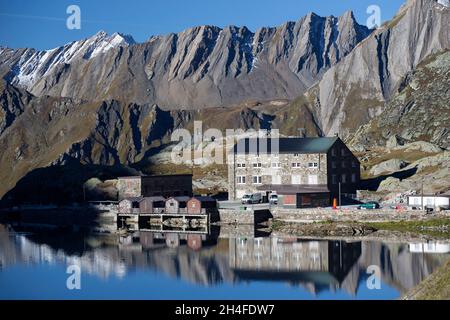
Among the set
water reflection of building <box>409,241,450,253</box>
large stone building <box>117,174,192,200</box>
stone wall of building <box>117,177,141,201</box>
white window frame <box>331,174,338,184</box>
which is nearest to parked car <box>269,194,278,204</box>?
white window frame <box>331,174,338,184</box>

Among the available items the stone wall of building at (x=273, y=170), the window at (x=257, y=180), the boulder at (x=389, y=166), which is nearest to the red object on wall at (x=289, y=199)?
the stone wall of building at (x=273, y=170)

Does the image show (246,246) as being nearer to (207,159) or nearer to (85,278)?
(85,278)

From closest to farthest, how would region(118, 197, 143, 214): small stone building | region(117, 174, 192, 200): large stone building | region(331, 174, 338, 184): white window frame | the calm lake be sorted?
Answer: the calm lake < region(331, 174, 338, 184): white window frame < region(118, 197, 143, 214): small stone building < region(117, 174, 192, 200): large stone building

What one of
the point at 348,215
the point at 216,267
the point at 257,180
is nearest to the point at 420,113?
the point at 257,180

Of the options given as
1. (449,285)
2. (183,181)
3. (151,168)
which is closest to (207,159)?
(151,168)

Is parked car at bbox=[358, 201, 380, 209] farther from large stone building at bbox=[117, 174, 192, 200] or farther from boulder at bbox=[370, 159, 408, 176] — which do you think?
large stone building at bbox=[117, 174, 192, 200]

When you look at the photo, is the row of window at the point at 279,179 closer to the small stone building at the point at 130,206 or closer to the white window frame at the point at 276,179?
the white window frame at the point at 276,179
